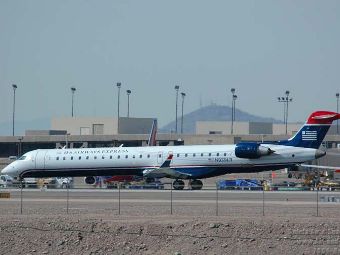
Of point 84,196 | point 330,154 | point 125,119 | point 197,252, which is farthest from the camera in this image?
point 125,119

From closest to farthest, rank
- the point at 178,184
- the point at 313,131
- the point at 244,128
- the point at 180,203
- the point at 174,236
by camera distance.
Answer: the point at 174,236 < the point at 180,203 < the point at 313,131 < the point at 178,184 < the point at 244,128

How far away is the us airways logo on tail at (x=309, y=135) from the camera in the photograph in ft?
262

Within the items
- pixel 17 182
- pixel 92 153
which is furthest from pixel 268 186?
pixel 17 182

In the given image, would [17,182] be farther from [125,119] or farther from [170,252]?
[125,119]

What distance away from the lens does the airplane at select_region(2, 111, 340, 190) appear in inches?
3113

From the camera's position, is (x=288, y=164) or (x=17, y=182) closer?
(x=288, y=164)

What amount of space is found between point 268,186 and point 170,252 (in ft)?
112

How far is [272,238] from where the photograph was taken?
148 feet

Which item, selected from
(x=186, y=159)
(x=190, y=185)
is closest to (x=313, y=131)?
(x=186, y=159)

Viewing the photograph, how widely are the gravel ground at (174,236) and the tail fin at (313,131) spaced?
3194cm

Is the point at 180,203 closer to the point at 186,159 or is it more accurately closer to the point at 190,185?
the point at 190,185

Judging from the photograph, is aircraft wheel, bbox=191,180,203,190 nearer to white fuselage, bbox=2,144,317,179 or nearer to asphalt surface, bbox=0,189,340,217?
white fuselage, bbox=2,144,317,179

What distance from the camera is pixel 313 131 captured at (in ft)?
263

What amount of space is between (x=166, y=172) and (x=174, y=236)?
36.2 metres
